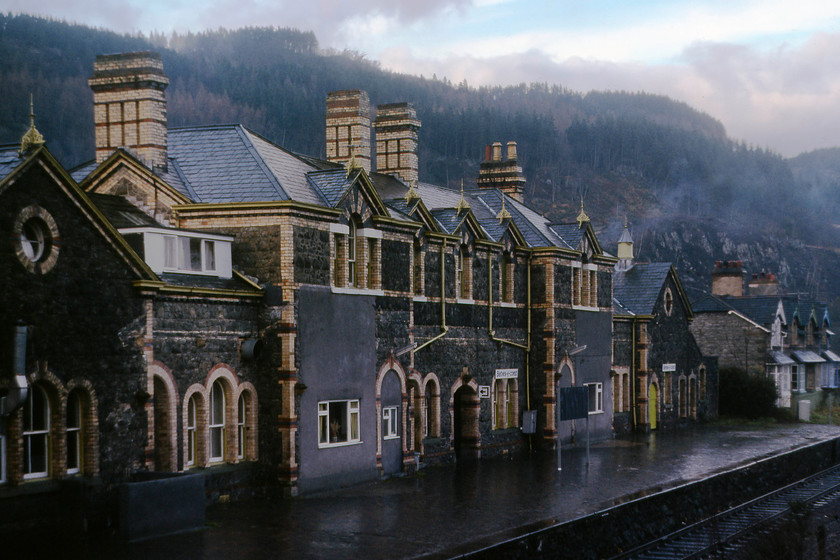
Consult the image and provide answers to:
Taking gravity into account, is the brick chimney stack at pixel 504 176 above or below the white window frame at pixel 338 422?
above

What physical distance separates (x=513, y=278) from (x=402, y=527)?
15.4 m

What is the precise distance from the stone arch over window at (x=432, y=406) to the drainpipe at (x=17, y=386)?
48.9ft

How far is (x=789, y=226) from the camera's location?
182 meters

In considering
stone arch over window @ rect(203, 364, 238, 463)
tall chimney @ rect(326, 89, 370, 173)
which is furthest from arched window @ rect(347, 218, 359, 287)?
tall chimney @ rect(326, 89, 370, 173)

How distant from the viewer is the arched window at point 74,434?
65.0 feet

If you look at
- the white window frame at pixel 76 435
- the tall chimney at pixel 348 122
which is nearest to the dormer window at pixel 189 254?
the white window frame at pixel 76 435

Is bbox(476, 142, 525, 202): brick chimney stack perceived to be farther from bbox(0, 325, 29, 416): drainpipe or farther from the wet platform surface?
bbox(0, 325, 29, 416): drainpipe

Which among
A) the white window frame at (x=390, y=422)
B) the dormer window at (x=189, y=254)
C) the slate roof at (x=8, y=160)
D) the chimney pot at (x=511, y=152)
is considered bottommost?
the white window frame at (x=390, y=422)

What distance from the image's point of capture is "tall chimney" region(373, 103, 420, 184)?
37062 mm

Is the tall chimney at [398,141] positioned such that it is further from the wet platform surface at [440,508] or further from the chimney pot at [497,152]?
the wet platform surface at [440,508]

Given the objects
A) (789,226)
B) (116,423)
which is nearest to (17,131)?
(116,423)

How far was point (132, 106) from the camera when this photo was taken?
26.7 meters

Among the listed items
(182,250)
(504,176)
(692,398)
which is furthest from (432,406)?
(692,398)

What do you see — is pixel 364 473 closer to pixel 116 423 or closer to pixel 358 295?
pixel 358 295
